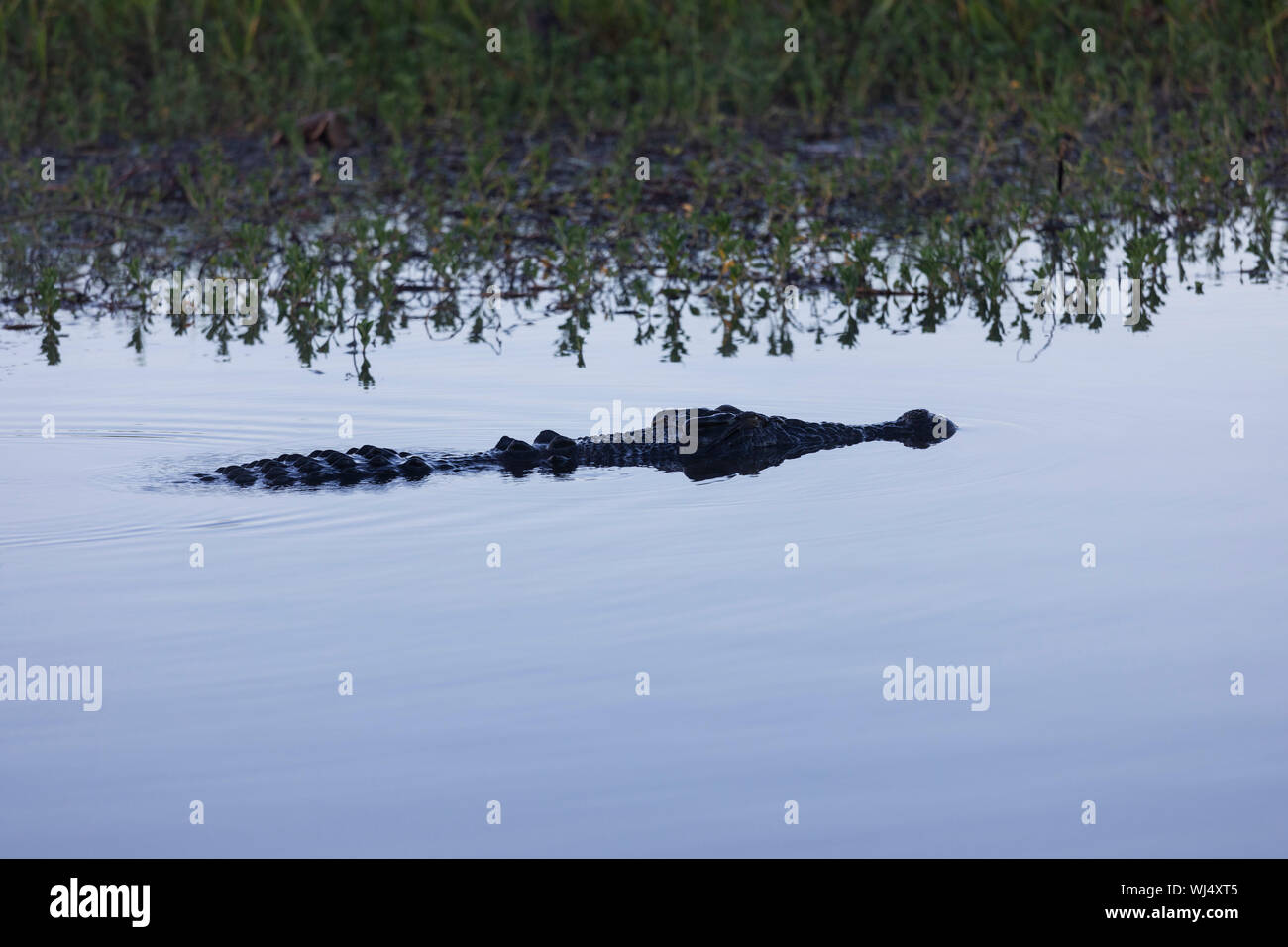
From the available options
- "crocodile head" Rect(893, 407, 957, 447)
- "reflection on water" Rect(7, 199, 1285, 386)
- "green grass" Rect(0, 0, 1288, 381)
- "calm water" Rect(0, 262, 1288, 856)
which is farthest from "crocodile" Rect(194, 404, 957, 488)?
"green grass" Rect(0, 0, 1288, 381)

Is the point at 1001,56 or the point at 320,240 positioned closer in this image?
the point at 320,240

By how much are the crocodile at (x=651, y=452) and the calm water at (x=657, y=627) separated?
14cm

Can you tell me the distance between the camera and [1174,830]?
4.19 metres

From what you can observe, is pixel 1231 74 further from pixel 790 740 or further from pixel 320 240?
pixel 790 740

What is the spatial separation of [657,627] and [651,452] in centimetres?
243

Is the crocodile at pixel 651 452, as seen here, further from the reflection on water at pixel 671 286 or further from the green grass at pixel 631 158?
the green grass at pixel 631 158

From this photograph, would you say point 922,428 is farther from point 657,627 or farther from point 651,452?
point 657,627

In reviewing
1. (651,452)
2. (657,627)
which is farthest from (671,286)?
(657,627)

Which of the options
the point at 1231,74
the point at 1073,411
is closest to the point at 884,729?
the point at 1073,411

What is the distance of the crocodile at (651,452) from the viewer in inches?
287

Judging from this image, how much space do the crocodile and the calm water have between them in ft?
0.45

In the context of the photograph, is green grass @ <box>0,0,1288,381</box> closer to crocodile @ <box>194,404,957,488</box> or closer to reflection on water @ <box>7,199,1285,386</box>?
reflection on water @ <box>7,199,1285,386</box>

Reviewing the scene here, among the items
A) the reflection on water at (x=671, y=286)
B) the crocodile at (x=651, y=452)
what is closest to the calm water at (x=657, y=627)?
the crocodile at (x=651, y=452)

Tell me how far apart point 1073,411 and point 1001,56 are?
9.31 meters
